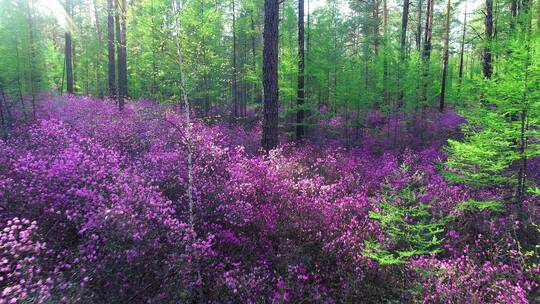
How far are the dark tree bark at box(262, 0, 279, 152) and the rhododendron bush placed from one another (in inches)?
81.9

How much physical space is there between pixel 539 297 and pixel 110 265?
18.4ft

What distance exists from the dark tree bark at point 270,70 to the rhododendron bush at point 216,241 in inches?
81.9

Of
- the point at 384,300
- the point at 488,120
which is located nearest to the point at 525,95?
the point at 488,120

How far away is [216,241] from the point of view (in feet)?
15.6

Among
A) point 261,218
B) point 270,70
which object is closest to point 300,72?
point 270,70

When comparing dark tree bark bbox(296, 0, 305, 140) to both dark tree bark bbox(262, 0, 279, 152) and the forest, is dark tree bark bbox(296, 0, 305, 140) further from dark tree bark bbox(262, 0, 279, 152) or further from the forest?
dark tree bark bbox(262, 0, 279, 152)

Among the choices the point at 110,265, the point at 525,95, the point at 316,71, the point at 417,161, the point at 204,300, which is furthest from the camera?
the point at 316,71

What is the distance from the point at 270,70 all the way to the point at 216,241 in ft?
18.4

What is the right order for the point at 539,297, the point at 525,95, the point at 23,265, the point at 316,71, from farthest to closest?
the point at 316,71 → the point at 525,95 → the point at 539,297 → the point at 23,265

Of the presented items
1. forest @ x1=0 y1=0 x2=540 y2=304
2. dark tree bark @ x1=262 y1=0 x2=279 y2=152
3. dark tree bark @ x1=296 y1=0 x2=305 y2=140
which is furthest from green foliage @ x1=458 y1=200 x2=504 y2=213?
dark tree bark @ x1=296 y1=0 x2=305 y2=140

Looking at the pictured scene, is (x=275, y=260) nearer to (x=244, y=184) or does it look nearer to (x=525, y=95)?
(x=244, y=184)

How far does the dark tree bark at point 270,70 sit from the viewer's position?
860 cm

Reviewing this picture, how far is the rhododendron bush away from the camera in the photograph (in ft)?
11.1

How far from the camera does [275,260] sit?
465 cm
